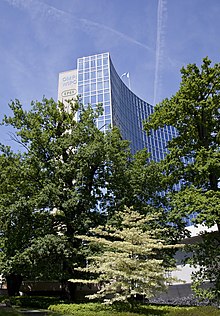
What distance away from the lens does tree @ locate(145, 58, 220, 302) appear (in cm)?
1603

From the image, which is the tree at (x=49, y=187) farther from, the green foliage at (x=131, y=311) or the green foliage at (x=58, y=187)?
the green foliage at (x=131, y=311)

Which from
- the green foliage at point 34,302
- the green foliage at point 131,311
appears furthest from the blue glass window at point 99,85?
the green foliage at point 131,311

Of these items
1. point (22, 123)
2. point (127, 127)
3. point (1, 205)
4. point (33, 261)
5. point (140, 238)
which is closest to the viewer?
point (140, 238)

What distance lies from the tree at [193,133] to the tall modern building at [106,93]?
3814 centimetres

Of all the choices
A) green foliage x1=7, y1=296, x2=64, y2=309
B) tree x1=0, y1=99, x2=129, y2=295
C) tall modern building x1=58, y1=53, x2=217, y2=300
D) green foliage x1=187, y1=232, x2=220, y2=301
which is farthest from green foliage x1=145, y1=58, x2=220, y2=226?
tall modern building x1=58, y1=53, x2=217, y2=300

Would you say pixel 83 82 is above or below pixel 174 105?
above

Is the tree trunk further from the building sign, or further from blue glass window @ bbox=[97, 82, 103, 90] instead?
blue glass window @ bbox=[97, 82, 103, 90]

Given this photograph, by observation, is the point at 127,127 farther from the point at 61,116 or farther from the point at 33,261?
the point at 33,261

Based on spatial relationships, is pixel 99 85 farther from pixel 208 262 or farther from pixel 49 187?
pixel 208 262

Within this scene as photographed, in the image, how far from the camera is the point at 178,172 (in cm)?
1778

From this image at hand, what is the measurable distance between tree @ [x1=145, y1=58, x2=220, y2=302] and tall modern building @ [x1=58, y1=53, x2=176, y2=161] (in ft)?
125

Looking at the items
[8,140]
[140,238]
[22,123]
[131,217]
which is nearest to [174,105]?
[131,217]

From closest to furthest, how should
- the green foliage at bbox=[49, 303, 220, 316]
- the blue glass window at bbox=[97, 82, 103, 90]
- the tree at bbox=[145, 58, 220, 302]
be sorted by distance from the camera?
the green foliage at bbox=[49, 303, 220, 316] → the tree at bbox=[145, 58, 220, 302] → the blue glass window at bbox=[97, 82, 103, 90]

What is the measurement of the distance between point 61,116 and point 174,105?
8.40 metres
